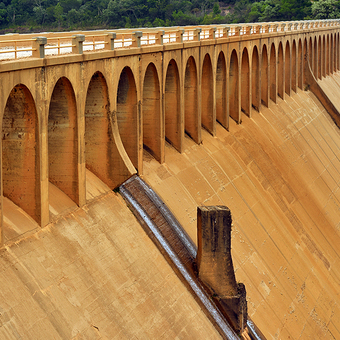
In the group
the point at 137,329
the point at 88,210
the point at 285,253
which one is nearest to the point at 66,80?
the point at 88,210

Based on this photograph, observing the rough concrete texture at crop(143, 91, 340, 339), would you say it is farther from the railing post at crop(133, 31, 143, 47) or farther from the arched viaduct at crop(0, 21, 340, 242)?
the railing post at crop(133, 31, 143, 47)

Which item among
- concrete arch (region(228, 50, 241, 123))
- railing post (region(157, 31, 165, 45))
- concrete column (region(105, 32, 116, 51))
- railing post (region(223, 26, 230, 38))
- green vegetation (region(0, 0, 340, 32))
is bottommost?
concrete arch (region(228, 50, 241, 123))

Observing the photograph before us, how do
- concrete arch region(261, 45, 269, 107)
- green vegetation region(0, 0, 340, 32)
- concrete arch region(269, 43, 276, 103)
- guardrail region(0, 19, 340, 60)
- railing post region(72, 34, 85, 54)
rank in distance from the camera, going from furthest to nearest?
green vegetation region(0, 0, 340, 32), concrete arch region(269, 43, 276, 103), concrete arch region(261, 45, 269, 107), railing post region(72, 34, 85, 54), guardrail region(0, 19, 340, 60)

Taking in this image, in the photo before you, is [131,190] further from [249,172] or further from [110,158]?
[249,172]

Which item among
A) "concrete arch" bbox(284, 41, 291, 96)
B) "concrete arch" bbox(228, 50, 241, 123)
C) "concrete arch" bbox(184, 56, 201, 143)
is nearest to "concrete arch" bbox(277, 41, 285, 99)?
"concrete arch" bbox(284, 41, 291, 96)

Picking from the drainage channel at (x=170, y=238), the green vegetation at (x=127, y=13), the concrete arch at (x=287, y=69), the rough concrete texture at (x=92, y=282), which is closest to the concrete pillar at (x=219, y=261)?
the drainage channel at (x=170, y=238)

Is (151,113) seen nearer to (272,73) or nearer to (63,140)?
(63,140)
